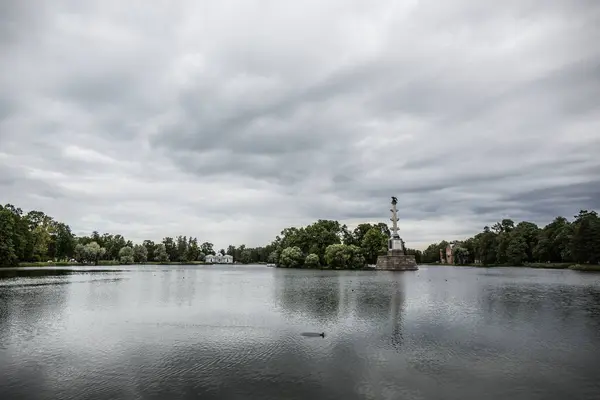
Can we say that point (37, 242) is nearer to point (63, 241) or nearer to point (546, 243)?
point (63, 241)

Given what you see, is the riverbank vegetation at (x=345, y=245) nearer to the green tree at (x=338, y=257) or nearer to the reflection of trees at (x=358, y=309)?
the green tree at (x=338, y=257)

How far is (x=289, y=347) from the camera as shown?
22328 mm

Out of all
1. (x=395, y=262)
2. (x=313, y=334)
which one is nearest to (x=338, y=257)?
(x=395, y=262)

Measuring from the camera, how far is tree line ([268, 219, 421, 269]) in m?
134

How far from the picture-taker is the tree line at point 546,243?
10762 centimetres

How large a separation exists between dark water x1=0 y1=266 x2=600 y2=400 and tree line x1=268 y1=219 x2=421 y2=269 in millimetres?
94806

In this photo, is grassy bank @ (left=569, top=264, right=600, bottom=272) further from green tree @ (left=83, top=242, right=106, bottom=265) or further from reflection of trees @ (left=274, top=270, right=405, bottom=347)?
green tree @ (left=83, top=242, right=106, bottom=265)

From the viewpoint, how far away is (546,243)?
137125 millimetres

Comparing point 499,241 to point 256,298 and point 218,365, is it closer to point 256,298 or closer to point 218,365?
point 256,298

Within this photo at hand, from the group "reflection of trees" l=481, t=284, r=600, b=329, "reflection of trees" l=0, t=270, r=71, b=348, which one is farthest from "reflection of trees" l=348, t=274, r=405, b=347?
"reflection of trees" l=0, t=270, r=71, b=348

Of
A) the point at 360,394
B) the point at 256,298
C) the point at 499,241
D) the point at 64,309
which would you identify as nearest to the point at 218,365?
the point at 360,394

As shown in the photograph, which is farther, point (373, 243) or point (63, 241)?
point (63, 241)

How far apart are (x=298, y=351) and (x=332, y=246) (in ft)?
378

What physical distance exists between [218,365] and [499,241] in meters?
170
